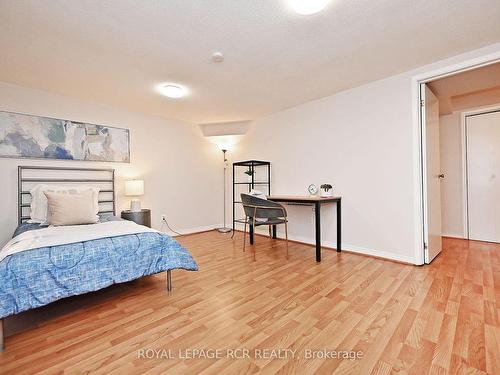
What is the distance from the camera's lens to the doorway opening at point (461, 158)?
2652 mm

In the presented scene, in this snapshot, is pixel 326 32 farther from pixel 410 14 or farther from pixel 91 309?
pixel 91 309

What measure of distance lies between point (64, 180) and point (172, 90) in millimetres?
1966

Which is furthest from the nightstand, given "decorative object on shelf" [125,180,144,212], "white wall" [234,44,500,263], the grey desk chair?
"white wall" [234,44,500,263]

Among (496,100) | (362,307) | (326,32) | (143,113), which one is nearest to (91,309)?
(362,307)

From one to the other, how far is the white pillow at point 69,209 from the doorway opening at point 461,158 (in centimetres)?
382

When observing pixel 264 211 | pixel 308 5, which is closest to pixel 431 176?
pixel 264 211

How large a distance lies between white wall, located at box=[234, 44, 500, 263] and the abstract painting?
9.12ft

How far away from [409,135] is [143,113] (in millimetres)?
3996

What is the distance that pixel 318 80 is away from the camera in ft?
9.30

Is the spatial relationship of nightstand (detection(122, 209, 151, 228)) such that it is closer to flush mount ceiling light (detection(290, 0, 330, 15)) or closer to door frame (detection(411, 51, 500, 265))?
flush mount ceiling light (detection(290, 0, 330, 15))

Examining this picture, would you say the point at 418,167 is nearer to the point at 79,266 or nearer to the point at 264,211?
the point at 264,211

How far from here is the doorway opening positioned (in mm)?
2652

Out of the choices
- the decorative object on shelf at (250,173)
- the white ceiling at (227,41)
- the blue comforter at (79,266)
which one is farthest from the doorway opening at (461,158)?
the blue comforter at (79,266)

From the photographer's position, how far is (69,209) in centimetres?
254
